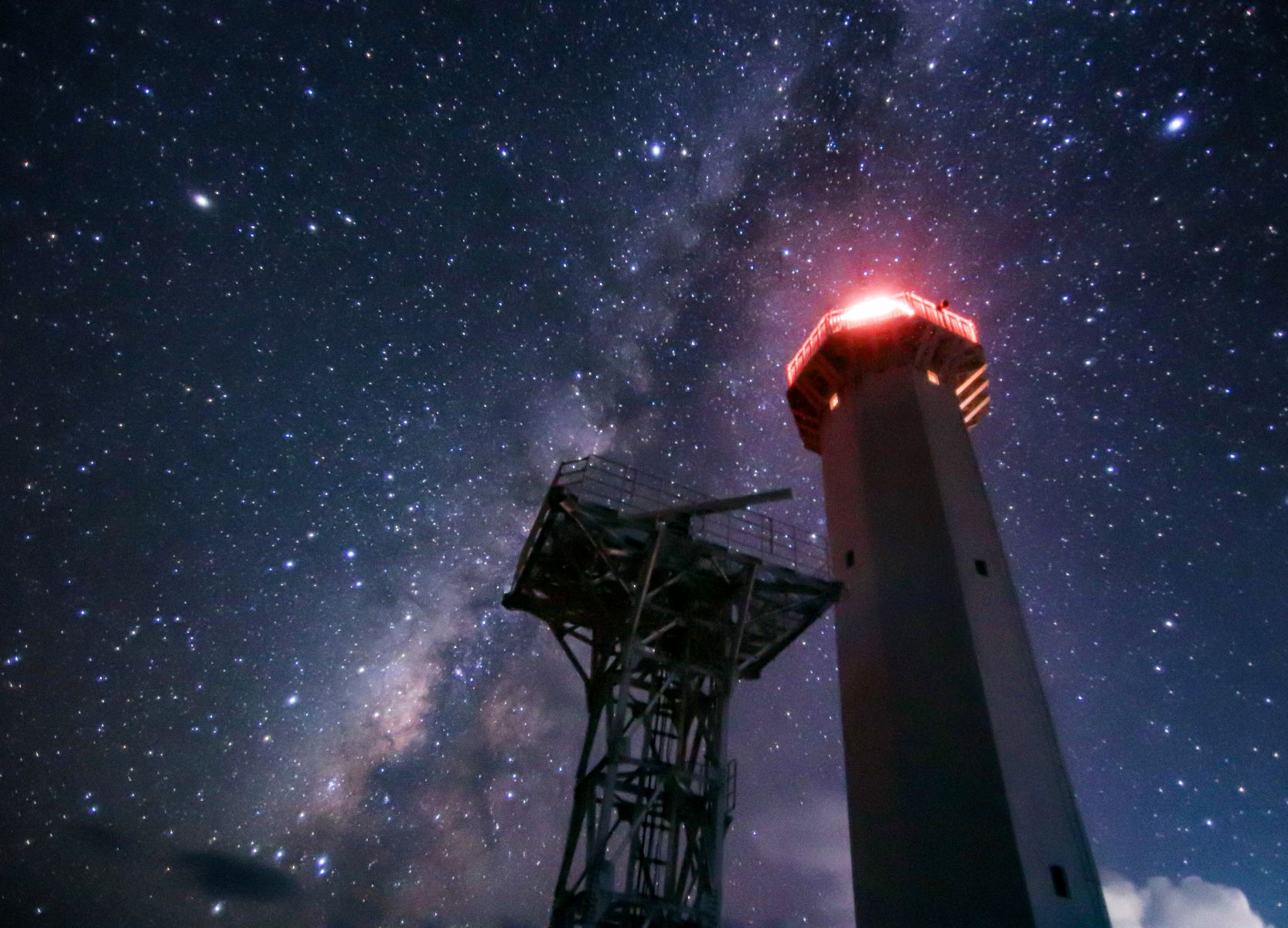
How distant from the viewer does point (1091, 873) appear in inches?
→ 713

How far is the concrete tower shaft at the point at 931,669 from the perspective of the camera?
695 inches

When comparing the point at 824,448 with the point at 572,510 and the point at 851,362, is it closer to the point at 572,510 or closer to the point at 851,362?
the point at 851,362

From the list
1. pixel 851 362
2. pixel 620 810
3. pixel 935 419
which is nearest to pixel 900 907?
pixel 620 810

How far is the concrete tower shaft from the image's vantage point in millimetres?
17656

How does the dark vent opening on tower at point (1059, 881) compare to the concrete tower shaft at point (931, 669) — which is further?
the concrete tower shaft at point (931, 669)

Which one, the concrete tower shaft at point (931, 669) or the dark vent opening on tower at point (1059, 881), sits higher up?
the concrete tower shaft at point (931, 669)

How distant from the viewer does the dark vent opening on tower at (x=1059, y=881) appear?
56.2 feet

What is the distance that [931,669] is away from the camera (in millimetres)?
20734

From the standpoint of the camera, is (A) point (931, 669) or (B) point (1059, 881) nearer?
(B) point (1059, 881)

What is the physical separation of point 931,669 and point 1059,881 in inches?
208

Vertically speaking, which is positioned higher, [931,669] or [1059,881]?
[931,669]

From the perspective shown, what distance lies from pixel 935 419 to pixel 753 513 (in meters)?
7.74

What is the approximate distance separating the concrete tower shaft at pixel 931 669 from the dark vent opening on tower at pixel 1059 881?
0.03m

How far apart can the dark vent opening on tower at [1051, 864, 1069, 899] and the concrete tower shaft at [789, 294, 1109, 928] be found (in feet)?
0.10
